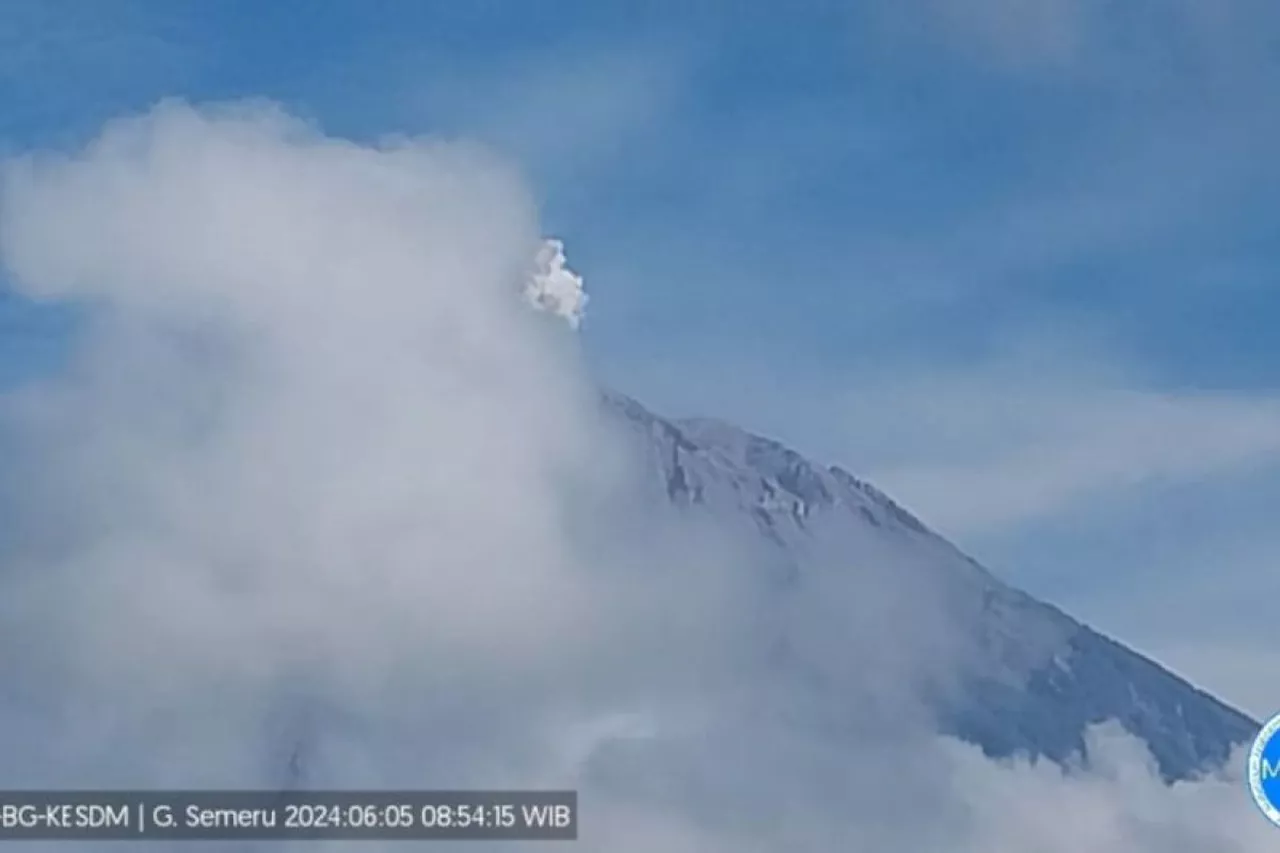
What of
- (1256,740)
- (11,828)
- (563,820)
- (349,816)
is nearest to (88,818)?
(11,828)

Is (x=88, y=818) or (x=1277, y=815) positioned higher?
(x=88, y=818)

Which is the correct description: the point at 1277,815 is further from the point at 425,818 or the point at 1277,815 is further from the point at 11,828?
the point at 11,828

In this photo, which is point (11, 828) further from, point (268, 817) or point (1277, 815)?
point (1277, 815)

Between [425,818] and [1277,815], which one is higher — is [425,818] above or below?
above

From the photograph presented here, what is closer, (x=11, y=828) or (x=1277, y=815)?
(x=1277, y=815)

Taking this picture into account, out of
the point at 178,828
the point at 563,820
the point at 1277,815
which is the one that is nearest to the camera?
the point at 1277,815

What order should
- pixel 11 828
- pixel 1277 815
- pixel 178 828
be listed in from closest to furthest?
pixel 1277 815, pixel 11 828, pixel 178 828

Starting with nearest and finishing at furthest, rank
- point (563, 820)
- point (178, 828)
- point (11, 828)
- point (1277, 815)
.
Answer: point (1277, 815) < point (11, 828) < point (563, 820) < point (178, 828)

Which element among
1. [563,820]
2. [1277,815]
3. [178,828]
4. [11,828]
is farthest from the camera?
[178,828]

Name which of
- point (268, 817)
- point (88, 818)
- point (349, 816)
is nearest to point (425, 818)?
point (349, 816)
